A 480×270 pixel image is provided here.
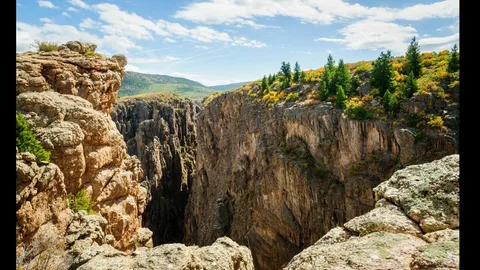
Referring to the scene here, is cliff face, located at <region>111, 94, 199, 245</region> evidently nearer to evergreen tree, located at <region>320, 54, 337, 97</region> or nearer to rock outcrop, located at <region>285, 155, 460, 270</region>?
evergreen tree, located at <region>320, 54, 337, 97</region>

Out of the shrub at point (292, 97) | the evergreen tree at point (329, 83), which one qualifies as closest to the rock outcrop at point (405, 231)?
the evergreen tree at point (329, 83)

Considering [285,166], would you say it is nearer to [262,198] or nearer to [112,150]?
[262,198]

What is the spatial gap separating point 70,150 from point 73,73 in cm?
931

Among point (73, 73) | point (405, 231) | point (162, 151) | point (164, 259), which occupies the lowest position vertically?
point (162, 151)

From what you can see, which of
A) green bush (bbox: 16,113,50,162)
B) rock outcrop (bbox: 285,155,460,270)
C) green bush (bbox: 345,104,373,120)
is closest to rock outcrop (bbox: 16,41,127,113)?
green bush (bbox: 16,113,50,162)

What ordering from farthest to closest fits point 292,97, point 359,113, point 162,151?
point 162,151 < point 292,97 < point 359,113

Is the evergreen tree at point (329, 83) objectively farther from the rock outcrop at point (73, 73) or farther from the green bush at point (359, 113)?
the rock outcrop at point (73, 73)

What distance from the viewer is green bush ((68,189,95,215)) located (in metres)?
18.3

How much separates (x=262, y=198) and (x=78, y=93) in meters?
29.5

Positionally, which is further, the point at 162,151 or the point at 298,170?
the point at 162,151

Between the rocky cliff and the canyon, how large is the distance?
8 centimetres

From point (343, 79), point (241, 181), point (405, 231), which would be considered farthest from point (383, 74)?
point (405, 231)

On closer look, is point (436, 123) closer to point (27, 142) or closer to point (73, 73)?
point (27, 142)

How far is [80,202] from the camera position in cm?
1880
